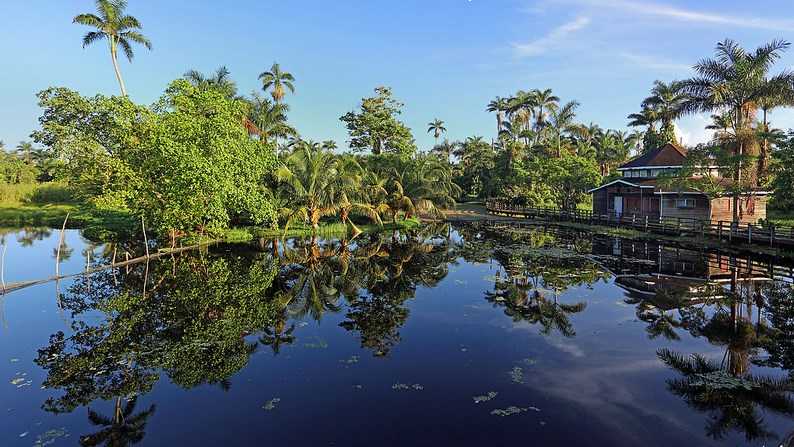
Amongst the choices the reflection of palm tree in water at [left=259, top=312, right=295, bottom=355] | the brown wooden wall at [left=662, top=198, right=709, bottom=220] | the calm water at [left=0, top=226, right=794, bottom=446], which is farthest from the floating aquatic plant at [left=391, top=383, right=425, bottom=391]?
the brown wooden wall at [left=662, top=198, right=709, bottom=220]

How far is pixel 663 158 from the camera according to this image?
1752 inches

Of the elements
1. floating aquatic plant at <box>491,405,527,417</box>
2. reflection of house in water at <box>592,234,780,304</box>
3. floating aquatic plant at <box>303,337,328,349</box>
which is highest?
reflection of house in water at <box>592,234,780,304</box>

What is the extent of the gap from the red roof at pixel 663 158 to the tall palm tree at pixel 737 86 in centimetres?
1234

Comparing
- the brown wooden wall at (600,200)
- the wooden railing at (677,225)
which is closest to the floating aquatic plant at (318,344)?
the wooden railing at (677,225)

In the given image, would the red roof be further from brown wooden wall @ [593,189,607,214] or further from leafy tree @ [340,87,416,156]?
leafy tree @ [340,87,416,156]

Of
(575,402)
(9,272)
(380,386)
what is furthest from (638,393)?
(9,272)

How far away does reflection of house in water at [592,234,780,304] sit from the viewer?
17.5m

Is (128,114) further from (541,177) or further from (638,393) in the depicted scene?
(541,177)

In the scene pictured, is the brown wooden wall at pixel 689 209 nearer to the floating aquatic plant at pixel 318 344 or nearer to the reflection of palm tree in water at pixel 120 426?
the floating aquatic plant at pixel 318 344

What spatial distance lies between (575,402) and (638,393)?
1.52 meters

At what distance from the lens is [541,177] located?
191 ft

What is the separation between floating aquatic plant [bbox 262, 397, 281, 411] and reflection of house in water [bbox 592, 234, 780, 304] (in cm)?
1427

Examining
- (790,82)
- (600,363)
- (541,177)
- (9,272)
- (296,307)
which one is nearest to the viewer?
(600,363)

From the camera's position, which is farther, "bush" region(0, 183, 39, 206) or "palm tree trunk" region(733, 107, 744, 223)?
"bush" region(0, 183, 39, 206)
